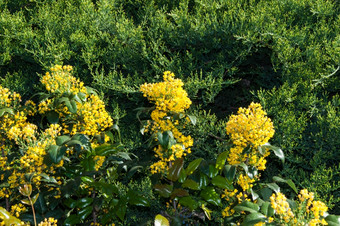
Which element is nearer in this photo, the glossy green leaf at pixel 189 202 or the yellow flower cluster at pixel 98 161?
the glossy green leaf at pixel 189 202

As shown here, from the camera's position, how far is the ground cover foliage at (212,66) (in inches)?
115

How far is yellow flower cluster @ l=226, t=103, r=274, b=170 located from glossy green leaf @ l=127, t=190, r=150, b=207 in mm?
576

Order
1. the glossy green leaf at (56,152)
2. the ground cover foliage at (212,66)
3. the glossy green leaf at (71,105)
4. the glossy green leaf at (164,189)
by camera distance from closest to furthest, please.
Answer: the glossy green leaf at (56,152) → the glossy green leaf at (164,189) → the glossy green leaf at (71,105) → the ground cover foliage at (212,66)

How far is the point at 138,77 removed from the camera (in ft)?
11.0

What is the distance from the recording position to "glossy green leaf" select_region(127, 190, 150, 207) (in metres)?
2.38

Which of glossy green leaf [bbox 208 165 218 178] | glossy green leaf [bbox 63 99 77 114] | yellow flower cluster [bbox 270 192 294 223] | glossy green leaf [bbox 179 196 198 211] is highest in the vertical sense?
yellow flower cluster [bbox 270 192 294 223]

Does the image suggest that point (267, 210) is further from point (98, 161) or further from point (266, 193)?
point (98, 161)

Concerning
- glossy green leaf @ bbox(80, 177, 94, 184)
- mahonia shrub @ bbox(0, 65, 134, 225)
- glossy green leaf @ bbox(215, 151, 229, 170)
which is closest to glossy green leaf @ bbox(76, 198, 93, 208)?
mahonia shrub @ bbox(0, 65, 134, 225)

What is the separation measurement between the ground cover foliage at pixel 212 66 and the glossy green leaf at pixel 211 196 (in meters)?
0.44

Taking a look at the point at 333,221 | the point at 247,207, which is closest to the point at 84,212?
the point at 247,207

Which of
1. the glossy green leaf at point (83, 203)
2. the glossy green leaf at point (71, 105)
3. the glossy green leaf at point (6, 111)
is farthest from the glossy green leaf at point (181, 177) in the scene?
the glossy green leaf at point (6, 111)

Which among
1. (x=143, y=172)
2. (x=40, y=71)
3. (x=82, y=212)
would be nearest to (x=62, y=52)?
(x=40, y=71)

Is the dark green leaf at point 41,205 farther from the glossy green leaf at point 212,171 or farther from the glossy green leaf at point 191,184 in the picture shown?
the glossy green leaf at point 212,171

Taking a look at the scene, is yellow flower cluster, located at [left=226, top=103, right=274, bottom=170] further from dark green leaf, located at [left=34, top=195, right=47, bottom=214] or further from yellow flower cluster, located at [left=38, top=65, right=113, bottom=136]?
dark green leaf, located at [left=34, top=195, right=47, bottom=214]
